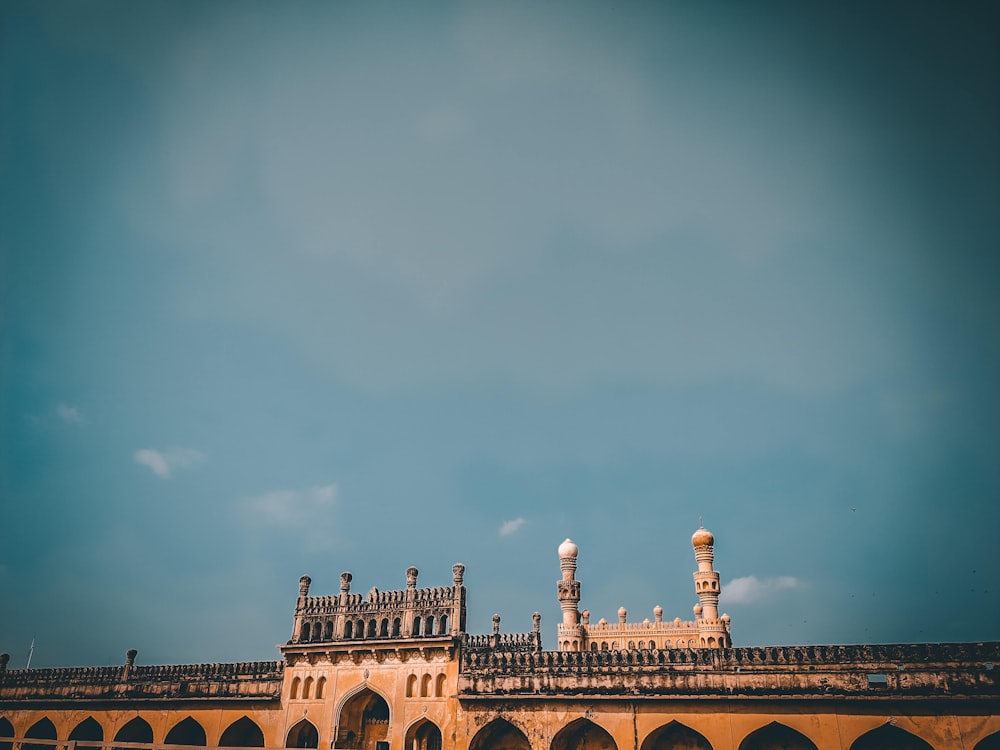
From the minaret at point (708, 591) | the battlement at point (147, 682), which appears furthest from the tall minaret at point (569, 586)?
the battlement at point (147, 682)

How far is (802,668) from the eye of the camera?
62.8 ft

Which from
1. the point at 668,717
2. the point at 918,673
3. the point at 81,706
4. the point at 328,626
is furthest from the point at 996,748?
the point at 81,706

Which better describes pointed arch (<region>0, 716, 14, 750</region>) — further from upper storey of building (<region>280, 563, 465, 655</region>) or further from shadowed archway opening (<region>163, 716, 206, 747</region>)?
upper storey of building (<region>280, 563, 465, 655</region>)

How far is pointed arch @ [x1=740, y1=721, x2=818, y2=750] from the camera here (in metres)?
19.1

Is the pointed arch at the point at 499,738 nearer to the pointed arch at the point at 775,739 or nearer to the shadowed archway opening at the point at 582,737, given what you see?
the shadowed archway opening at the point at 582,737

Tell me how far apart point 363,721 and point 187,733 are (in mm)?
7975

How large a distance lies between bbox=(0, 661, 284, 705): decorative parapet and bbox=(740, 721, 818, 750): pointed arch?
16250mm

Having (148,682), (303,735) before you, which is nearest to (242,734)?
(303,735)

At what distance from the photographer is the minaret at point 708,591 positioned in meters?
36.5

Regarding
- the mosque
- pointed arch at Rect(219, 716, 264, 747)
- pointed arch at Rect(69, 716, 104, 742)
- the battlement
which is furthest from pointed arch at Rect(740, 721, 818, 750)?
pointed arch at Rect(69, 716, 104, 742)

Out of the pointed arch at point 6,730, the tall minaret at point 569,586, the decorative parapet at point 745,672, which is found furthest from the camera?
the tall minaret at point 569,586

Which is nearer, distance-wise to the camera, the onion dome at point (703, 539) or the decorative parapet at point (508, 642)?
the decorative parapet at point (508, 642)

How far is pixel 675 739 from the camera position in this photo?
66.4ft

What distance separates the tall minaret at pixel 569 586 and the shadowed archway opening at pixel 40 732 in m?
Result: 22.7
